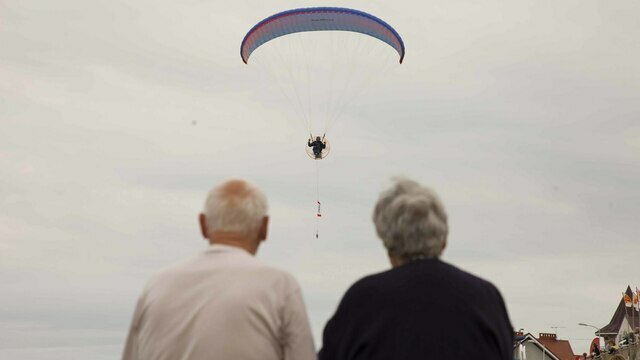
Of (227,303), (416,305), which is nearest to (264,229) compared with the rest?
(227,303)

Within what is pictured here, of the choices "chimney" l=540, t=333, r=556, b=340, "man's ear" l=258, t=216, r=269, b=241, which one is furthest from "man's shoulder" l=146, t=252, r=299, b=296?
"chimney" l=540, t=333, r=556, b=340

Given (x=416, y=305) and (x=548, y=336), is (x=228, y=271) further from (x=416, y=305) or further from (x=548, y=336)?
(x=548, y=336)

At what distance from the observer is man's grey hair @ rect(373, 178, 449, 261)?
14.0ft

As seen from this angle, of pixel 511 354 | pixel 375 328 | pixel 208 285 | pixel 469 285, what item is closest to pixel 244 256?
pixel 208 285

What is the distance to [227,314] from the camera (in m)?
4.22

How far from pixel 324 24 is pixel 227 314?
73.0 ft

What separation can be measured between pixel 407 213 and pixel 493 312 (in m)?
0.58

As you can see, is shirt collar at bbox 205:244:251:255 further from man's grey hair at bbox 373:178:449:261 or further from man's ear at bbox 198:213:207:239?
man's grey hair at bbox 373:178:449:261

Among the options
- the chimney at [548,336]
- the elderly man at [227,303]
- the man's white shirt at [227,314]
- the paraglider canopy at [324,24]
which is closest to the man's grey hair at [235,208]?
the elderly man at [227,303]

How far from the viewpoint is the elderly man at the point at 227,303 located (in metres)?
4.20

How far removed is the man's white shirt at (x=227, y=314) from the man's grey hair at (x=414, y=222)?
0.51 metres

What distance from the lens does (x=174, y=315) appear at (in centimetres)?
429

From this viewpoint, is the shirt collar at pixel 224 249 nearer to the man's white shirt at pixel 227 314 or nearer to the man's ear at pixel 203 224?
the man's white shirt at pixel 227 314

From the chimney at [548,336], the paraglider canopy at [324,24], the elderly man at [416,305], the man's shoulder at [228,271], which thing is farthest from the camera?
the chimney at [548,336]
